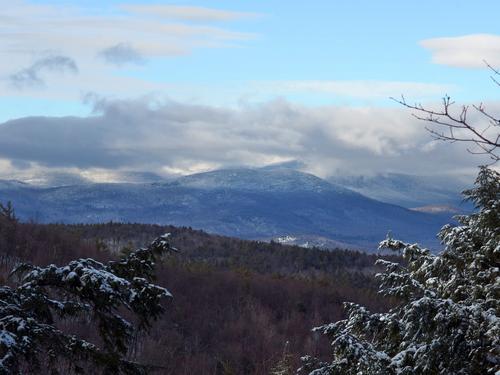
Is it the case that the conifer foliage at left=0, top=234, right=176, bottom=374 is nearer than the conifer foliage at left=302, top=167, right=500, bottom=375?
Yes

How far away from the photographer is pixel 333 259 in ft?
166

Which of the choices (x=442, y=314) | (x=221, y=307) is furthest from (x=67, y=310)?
(x=221, y=307)

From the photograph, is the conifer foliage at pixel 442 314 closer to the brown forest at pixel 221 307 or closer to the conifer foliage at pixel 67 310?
the conifer foliage at pixel 67 310

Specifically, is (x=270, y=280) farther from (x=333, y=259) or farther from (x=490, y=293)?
(x=490, y=293)

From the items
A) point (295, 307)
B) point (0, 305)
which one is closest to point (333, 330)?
point (0, 305)

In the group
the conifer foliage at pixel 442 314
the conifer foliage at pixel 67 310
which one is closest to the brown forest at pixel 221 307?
the conifer foliage at pixel 442 314

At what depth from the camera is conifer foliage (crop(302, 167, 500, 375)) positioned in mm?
5859

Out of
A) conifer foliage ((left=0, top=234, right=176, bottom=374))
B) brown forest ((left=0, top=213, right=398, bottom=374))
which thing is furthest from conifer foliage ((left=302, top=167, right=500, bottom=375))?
brown forest ((left=0, top=213, right=398, bottom=374))

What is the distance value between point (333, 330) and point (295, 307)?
23862mm

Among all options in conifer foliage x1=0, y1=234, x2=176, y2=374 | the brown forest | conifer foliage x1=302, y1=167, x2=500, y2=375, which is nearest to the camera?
conifer foliage x1=0, y1=234, x2=176, y2=374

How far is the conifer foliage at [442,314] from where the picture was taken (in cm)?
586

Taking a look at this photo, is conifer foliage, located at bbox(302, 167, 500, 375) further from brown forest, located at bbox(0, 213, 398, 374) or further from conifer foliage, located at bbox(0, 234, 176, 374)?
brown forest, located at bbox(0, 213, 398, 374)

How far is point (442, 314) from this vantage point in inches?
227

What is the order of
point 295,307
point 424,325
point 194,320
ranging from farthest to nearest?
point 295,307
point 194,320
point 424,325
